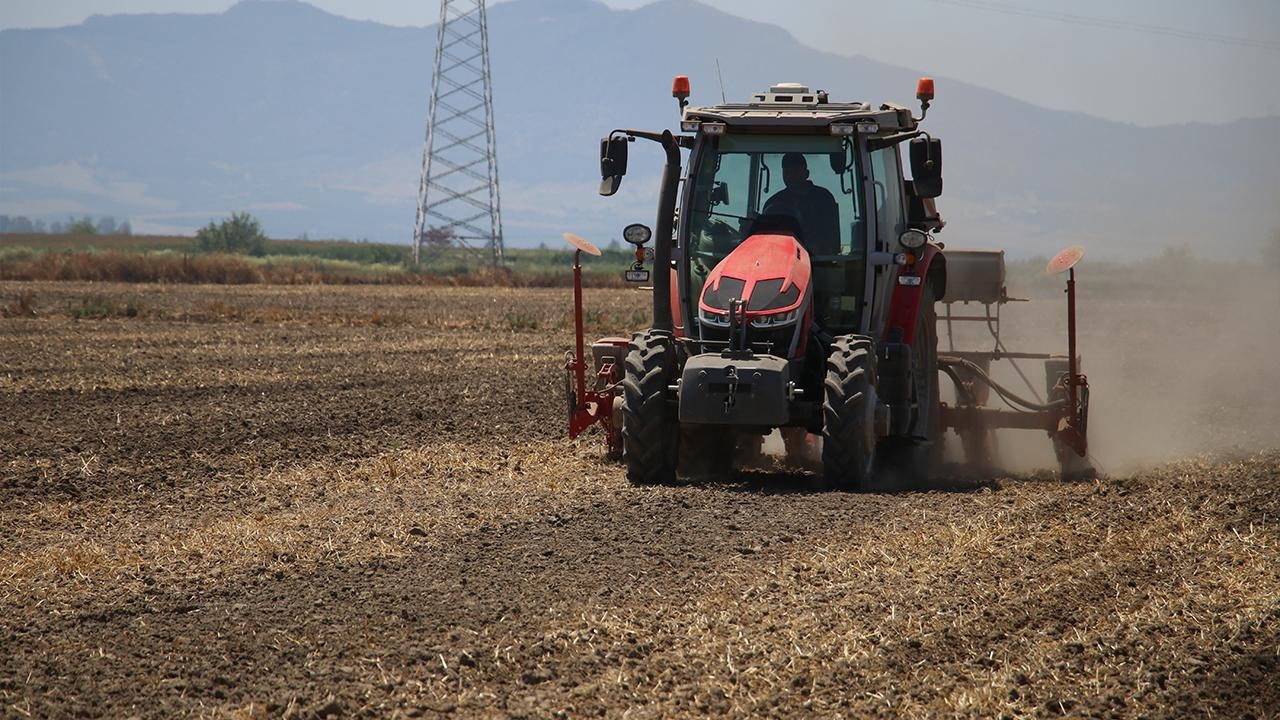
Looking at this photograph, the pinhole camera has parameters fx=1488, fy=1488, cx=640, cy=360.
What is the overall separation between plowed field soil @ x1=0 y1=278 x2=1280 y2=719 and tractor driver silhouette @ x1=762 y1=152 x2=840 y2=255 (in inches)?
68.9

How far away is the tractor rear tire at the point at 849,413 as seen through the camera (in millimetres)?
9773

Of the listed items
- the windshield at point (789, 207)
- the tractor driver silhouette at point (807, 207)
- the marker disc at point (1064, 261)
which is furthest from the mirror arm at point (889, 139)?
the marker disc at point (1064, 261)

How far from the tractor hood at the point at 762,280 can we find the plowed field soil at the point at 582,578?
1.27 meters

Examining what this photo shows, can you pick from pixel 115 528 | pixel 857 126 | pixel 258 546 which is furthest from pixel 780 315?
pixel 115 528

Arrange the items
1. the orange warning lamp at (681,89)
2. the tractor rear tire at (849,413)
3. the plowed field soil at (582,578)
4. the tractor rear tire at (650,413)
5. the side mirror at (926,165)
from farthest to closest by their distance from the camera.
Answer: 1. the orange warning lamp at (681,89)
2. the side mirror at (926,165)
3. the tractor rear tire at (650,413)
4. the tractor rear tire at (849,413)
5. the plowed field soil at (582,578)

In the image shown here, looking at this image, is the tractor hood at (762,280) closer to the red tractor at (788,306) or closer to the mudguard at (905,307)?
the red tractor at (788,306)

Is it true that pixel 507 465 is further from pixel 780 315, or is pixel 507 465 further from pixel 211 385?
pixel 211 385

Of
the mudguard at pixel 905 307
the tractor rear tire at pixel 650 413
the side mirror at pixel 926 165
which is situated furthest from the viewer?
the mudguard at pixel 905 307

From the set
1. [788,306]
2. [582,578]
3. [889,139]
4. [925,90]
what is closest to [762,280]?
[788,306]

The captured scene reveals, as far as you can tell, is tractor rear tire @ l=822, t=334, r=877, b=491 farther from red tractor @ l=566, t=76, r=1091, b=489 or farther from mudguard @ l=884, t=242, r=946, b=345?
mudguard @ l=884, t=242, r=946, b=345

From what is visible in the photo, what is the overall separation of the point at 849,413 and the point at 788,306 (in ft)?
2.74

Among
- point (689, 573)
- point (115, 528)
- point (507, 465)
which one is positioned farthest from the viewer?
point (507, 465)

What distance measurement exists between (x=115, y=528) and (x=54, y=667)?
11.2ft

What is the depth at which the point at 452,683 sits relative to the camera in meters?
6.02
